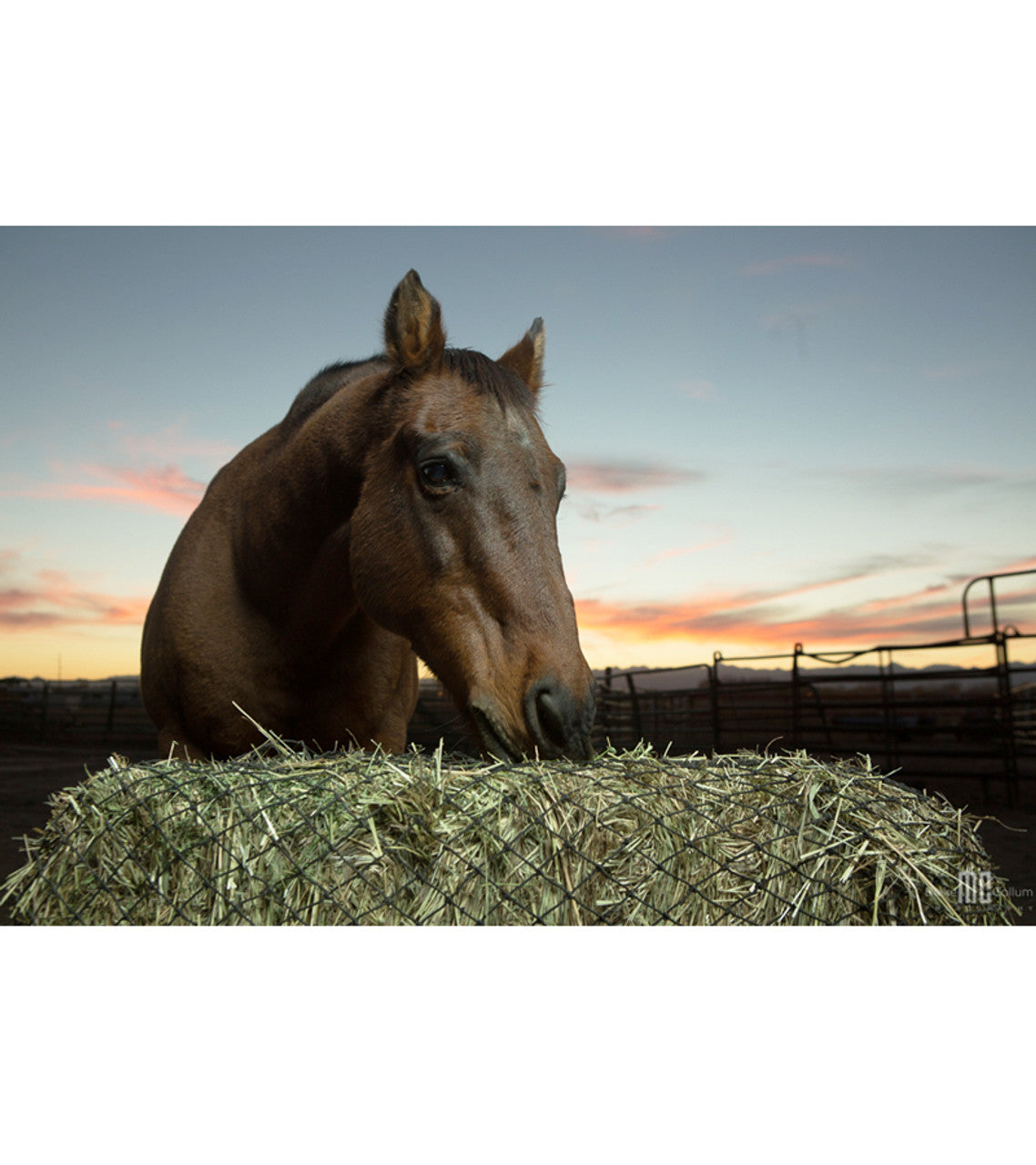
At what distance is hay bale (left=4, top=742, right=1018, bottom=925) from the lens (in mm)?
1633

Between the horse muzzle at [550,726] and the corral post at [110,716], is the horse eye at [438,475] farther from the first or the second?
the corral post at [110,716]

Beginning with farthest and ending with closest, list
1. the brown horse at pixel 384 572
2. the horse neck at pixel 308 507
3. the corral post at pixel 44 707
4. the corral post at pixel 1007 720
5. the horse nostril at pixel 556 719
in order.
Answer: the corral post at pixel 44 707 → the corral post at pixel 1007 720 → the horse neck at pixel 308 507 → the brown horse at pixel 384 572 → the horse nostril at pixel 556 719

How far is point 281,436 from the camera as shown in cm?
283

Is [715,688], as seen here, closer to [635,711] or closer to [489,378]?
[635,711]

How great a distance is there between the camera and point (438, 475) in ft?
6.93

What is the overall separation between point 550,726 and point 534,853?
0.29 meters

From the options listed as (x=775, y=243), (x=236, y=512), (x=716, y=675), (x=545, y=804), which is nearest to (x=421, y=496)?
(x=545, y=804)

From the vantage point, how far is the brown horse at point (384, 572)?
1898mm

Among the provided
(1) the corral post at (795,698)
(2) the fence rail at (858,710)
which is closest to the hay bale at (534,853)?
(2) the fence rail at (858,710)

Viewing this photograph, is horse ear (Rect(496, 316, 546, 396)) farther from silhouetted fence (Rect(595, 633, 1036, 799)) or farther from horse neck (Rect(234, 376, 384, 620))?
silhouetted fence (Rect(595, 633, 1036, 799))

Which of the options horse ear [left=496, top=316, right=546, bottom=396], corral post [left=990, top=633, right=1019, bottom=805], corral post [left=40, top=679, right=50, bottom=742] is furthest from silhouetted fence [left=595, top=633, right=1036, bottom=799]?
corral post [left=40, top=679, right=50, bottom=742]

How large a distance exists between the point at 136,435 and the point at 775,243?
325 centimetres

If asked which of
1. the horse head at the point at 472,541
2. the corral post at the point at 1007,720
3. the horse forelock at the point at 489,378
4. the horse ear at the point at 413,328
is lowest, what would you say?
the corral post at the point at 1007,720
